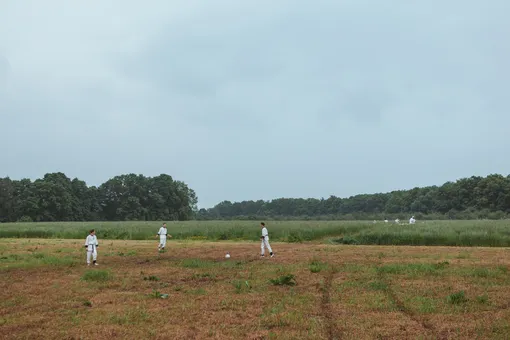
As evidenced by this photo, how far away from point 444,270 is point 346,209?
159 m

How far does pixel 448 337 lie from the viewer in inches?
384

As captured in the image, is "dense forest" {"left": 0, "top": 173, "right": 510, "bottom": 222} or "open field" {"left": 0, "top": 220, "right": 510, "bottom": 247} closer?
"open field" {"left": 0, "top": 220, "right": 510, "bottom": 247}

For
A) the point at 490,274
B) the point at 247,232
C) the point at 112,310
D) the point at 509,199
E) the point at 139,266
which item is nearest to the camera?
the point at 112,310

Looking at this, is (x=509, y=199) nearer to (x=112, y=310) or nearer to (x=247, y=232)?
(x=247, y=232)

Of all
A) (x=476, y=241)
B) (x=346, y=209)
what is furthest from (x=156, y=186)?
(x=476, y=241)

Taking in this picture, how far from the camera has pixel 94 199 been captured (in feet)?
442

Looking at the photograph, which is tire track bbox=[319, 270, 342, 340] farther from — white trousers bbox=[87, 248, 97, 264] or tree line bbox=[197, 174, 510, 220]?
tree line bbox=[197, 174, 510, 220]

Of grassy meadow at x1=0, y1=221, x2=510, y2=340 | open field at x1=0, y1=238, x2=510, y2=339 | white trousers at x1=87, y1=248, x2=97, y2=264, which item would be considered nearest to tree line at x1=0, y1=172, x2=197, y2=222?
white trousers at x1=87, y1=248, x2=97, y2=264

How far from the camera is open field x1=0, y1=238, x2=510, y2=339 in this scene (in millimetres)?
10484

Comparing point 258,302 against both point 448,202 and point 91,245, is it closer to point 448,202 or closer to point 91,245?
point 91,245

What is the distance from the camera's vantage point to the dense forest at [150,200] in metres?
112

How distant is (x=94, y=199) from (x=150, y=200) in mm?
16344

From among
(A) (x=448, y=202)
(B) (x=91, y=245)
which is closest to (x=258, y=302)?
(B) (x=91, y=245)

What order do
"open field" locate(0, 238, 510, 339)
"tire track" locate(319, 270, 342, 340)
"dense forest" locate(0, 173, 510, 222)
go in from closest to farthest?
1. "tire track" locate(319, 270, 342, 340)
2. "open field" locate(0, 238, 510, 339)
3. "dense forest" locate(0, 173, 510, 222)
